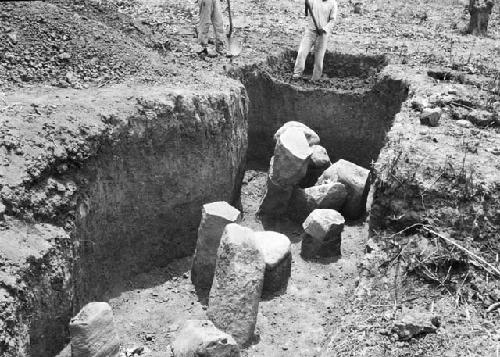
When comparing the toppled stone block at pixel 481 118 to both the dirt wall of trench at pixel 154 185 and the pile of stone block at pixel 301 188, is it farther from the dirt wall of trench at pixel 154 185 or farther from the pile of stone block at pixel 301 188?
the dirt wall of trench at pixel 154 185

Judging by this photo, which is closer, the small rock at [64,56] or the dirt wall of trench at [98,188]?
the dirt wall of trench at [98,188]

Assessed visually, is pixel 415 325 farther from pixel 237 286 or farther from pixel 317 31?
pixel 317 31

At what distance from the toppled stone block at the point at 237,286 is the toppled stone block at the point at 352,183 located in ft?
9.15

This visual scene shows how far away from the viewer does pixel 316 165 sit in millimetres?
8711

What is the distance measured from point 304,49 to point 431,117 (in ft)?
11.5

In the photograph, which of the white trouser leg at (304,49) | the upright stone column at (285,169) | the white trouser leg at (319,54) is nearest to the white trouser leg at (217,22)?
the white trouser leg at (304,49)

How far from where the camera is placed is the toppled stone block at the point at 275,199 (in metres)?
8.04

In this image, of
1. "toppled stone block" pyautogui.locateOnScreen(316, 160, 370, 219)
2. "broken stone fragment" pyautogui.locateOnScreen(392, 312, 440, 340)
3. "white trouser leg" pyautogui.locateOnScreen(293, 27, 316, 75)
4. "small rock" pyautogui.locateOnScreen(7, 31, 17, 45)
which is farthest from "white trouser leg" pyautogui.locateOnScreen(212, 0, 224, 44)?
"broken stone fragment" pyautogui.locateOnScreen(392, 312, 440, 340)

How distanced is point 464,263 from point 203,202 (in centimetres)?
353

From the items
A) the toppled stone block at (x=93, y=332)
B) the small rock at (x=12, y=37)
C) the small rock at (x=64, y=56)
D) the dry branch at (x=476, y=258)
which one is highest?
the small rock at (x=12, y=37)

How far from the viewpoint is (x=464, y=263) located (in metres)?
4.88

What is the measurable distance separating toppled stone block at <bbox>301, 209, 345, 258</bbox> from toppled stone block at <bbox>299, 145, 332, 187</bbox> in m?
1.40

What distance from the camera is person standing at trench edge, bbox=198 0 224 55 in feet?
30.3

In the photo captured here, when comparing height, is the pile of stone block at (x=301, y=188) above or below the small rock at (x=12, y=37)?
below
